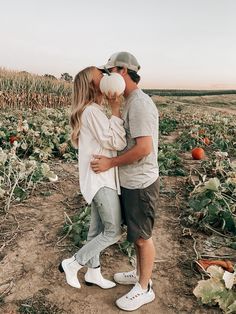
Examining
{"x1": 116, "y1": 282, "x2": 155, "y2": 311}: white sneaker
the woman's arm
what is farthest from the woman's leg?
the woman's arm

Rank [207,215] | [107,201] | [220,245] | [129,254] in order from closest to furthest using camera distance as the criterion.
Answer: [107,201]
[129,254]
[220,245]
[207,215]

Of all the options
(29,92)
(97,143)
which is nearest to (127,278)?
(97,143)

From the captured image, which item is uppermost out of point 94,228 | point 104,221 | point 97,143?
point 97,143

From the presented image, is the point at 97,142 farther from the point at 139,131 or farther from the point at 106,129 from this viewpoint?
the point at 139,131

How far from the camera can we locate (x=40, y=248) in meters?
3.61

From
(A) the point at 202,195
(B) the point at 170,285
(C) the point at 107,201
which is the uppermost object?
(C) the point at 107,201

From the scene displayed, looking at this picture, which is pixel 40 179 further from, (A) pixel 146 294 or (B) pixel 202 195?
(A) pixel 146 294

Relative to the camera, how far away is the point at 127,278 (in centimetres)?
311

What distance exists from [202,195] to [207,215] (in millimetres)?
427

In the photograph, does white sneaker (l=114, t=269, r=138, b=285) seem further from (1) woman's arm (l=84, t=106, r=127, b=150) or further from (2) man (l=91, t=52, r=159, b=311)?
(1) woman's arm (l=84, t=106, r=127, b=150)

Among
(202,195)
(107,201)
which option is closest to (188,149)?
(202,195)

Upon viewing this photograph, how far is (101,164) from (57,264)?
1.26 m

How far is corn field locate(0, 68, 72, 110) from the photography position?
17.2 m

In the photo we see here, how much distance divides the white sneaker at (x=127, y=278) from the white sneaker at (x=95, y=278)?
108 millimetres
